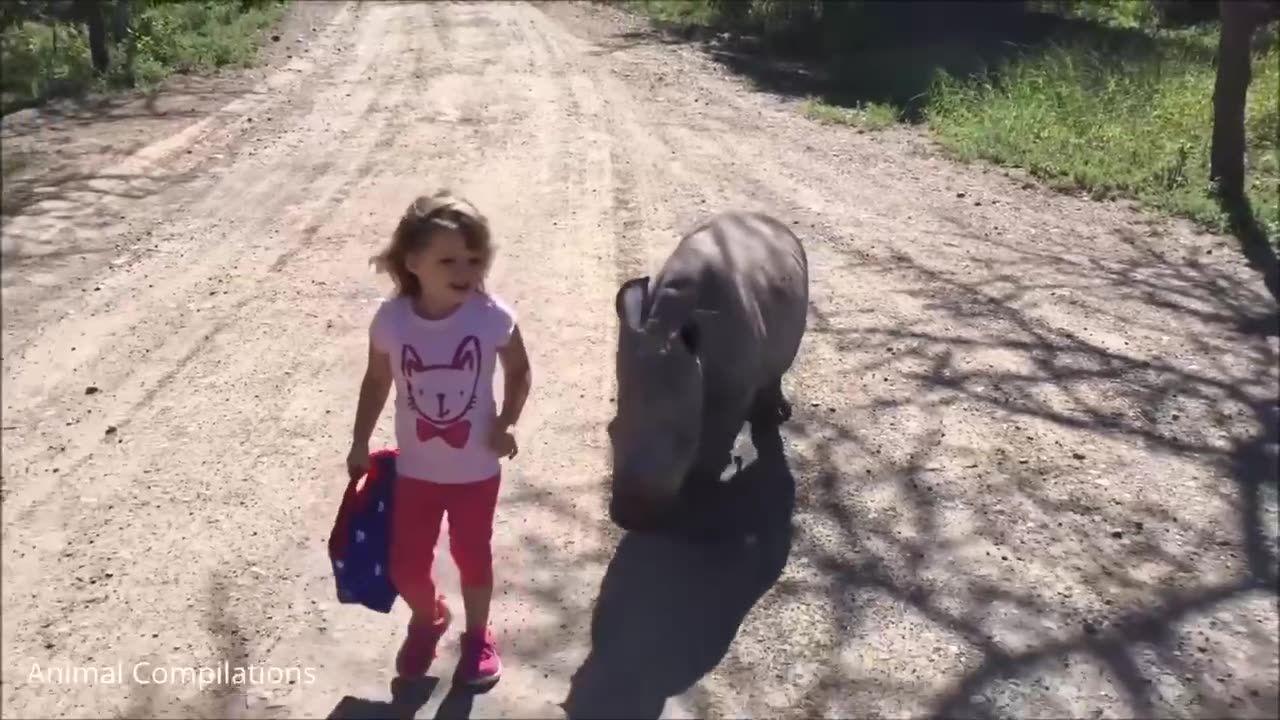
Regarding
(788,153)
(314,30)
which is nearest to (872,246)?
(788,153)

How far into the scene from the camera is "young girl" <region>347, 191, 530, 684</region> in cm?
330

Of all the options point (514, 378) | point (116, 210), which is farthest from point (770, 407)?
point (116, 210)

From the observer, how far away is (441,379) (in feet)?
11.1

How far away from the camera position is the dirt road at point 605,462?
396cm

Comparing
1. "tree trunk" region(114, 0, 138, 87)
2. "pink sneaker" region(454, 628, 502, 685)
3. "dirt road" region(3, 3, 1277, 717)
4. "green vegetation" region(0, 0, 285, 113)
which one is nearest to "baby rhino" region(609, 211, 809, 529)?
"dirt road" region(3, 3, 1277, 717)

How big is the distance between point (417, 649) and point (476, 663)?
0.20 meters

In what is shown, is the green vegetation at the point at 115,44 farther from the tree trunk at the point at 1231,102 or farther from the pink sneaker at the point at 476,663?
the tree trunk at the point at 1231,102

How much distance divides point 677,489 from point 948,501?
136 cm

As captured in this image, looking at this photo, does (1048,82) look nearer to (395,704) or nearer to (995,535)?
(995,535)

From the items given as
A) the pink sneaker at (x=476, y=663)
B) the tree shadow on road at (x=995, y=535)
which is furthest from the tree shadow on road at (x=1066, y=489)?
the pink sneaker at (x=476, y=663)

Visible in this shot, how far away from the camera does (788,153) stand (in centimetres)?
1098

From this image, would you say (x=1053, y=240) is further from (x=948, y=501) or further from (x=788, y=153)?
(x=948, y=501)

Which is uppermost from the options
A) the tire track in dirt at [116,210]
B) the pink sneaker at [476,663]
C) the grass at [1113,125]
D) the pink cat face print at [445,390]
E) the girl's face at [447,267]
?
the girl's face at [447,267]

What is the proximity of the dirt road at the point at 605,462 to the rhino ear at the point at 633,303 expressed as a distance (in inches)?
34.6
